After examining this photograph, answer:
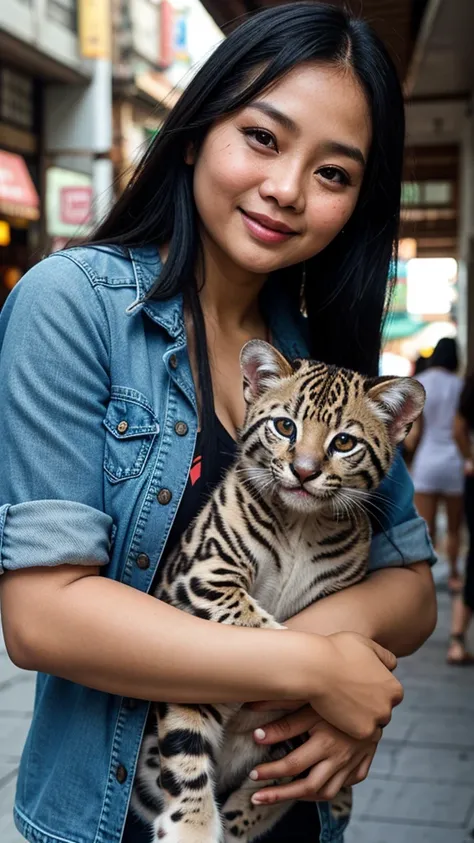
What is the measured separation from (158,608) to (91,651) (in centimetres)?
14

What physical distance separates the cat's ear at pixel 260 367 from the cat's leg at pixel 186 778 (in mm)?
698

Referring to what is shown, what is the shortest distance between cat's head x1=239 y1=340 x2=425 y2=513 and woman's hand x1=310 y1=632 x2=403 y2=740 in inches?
12.3

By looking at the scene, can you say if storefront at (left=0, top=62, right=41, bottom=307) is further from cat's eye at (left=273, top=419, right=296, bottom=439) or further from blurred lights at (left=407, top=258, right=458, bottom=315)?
cat's eye at (left=273, top=419, right=296, bottom=439)

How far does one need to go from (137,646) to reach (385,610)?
25.1 inches

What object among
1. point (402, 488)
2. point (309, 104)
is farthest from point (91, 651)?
point (309, 104)

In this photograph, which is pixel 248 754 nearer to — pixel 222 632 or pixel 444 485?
pixel 222 632

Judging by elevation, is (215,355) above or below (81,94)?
below

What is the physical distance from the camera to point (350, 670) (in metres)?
1.80

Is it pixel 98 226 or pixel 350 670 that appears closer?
pixel 350 670

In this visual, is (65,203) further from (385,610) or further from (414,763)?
(385,610)

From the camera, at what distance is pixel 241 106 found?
6.68 ft

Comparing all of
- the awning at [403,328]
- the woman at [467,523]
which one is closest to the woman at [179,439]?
the woman at [467,523]

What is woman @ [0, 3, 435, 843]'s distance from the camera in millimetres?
1716

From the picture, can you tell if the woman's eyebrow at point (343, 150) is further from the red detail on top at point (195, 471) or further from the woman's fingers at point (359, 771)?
the woman's fingers at point (359, 771)
